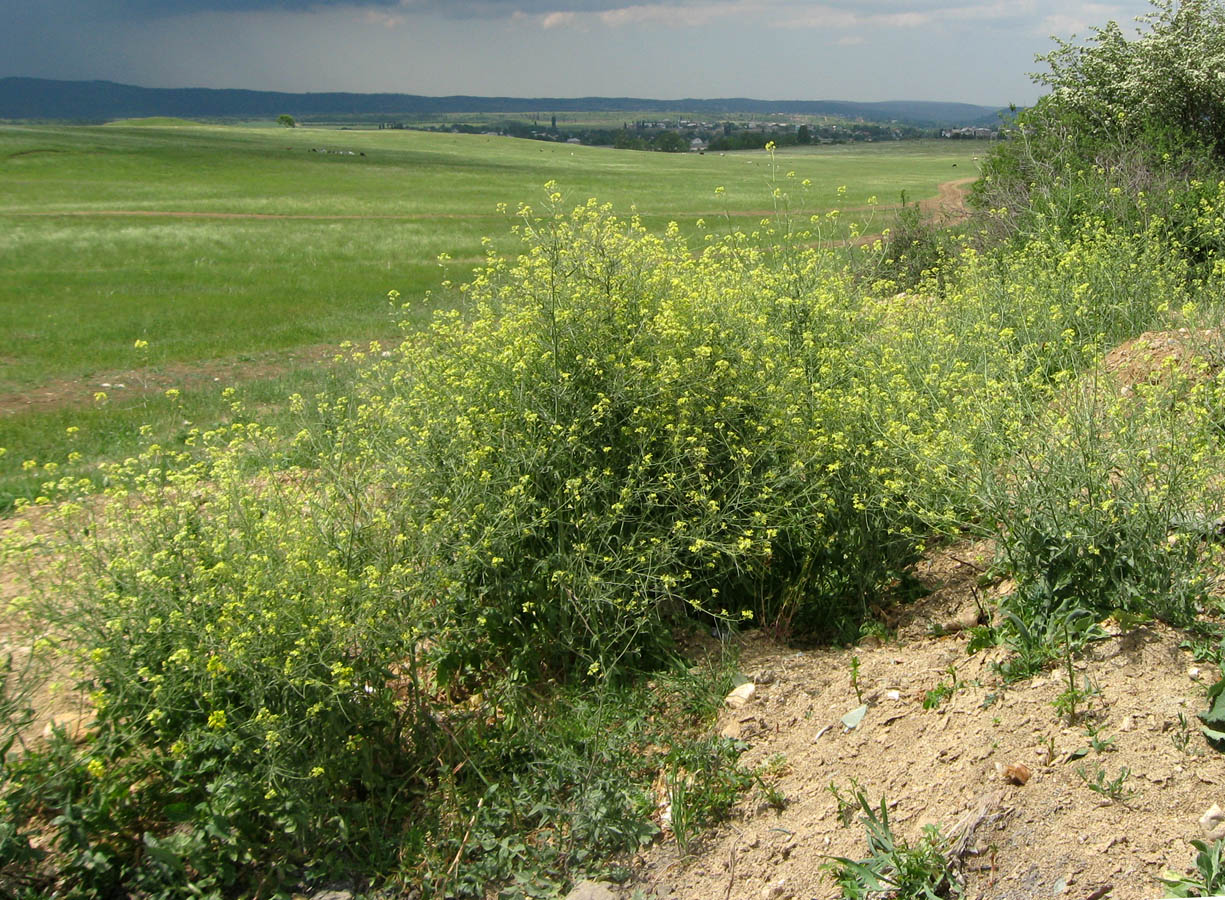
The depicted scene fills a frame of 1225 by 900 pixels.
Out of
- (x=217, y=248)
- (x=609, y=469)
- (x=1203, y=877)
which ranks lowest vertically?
(x=1203, y=877)

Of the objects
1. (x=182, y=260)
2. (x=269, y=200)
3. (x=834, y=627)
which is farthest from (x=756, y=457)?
→ (x=269, y=200)

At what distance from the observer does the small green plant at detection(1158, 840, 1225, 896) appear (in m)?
2.92

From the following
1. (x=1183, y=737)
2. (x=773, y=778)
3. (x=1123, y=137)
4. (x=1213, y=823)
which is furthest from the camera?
(x=1123, y=137)

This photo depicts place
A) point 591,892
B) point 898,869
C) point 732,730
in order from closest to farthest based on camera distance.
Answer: point 898,869
point 591,892
point 732,730

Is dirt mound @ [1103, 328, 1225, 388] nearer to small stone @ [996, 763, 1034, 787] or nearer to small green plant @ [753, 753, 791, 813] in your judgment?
small stone @ [996, 763, 1034, 787]

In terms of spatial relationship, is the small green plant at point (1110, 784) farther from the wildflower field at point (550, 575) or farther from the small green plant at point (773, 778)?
the small green plant at point (773, 778)

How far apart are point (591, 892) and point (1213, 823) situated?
221cm

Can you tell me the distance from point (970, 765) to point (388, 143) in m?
89.1

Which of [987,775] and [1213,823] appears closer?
[1213,823]

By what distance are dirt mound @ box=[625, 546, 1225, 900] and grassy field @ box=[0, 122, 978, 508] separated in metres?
3.96

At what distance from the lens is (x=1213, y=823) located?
3207mm

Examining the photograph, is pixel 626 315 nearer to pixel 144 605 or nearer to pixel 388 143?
pixel 144 605

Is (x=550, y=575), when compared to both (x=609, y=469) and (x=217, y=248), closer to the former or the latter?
(x=609, y=469)

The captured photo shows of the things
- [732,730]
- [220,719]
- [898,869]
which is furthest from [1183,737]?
[220,719]
